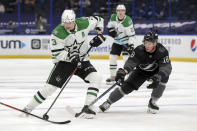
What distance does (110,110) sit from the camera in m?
6.13

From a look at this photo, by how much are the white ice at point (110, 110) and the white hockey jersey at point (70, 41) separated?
0.67m

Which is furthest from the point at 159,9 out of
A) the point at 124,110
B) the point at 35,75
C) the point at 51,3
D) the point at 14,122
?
the point at 14,122

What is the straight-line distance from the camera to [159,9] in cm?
1572

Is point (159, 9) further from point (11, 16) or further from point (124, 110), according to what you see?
point (124, 110)

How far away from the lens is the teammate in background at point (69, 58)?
5.49 m

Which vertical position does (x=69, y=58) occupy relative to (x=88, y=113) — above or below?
above

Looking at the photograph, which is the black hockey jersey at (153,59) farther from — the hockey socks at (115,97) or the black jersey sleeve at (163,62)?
the hockey socks at (115,97)

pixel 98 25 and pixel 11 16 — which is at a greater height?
pixel 98 25

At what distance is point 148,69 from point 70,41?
0.92 m

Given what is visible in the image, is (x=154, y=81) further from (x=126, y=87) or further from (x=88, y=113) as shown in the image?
(x=88, y=113)

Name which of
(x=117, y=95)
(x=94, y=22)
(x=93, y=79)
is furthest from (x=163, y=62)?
(x=94, y=22)

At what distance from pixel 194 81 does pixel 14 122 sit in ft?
16.4

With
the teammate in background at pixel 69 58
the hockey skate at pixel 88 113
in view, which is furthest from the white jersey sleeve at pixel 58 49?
the hockey skate at pixel 88 113

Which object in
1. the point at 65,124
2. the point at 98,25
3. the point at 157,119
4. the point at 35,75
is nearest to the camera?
the point at 65,124
